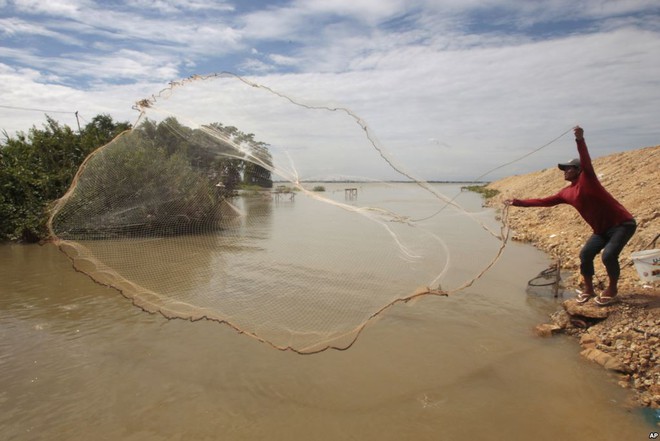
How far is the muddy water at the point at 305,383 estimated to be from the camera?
11.5 ft


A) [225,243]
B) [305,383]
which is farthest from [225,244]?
[305,383]

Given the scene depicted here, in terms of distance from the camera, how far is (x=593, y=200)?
446 cm

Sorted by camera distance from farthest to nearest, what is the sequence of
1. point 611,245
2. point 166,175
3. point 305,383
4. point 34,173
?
point 34,173 → point 166,175 → point 611,245 → point 305,383

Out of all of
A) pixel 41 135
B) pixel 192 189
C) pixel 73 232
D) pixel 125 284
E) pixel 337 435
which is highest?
pixel 41 135

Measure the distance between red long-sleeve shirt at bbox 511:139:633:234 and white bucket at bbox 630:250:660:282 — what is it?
2.50 ft

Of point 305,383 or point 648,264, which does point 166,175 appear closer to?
point 305,383

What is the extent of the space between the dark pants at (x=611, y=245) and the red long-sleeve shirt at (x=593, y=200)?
2.4 inches

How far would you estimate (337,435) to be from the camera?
346cm

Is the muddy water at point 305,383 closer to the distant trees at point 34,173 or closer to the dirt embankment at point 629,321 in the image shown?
the dirt embankment at point 629,321

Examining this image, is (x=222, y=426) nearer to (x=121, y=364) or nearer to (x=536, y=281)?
(x=121, y=364)

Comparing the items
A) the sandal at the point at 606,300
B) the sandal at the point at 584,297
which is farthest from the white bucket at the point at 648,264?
the sandal at the point at 584,297

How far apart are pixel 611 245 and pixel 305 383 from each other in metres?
3.71

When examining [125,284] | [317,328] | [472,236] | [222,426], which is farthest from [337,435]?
[472,236]

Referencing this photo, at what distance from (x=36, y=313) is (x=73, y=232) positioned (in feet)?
5.39
